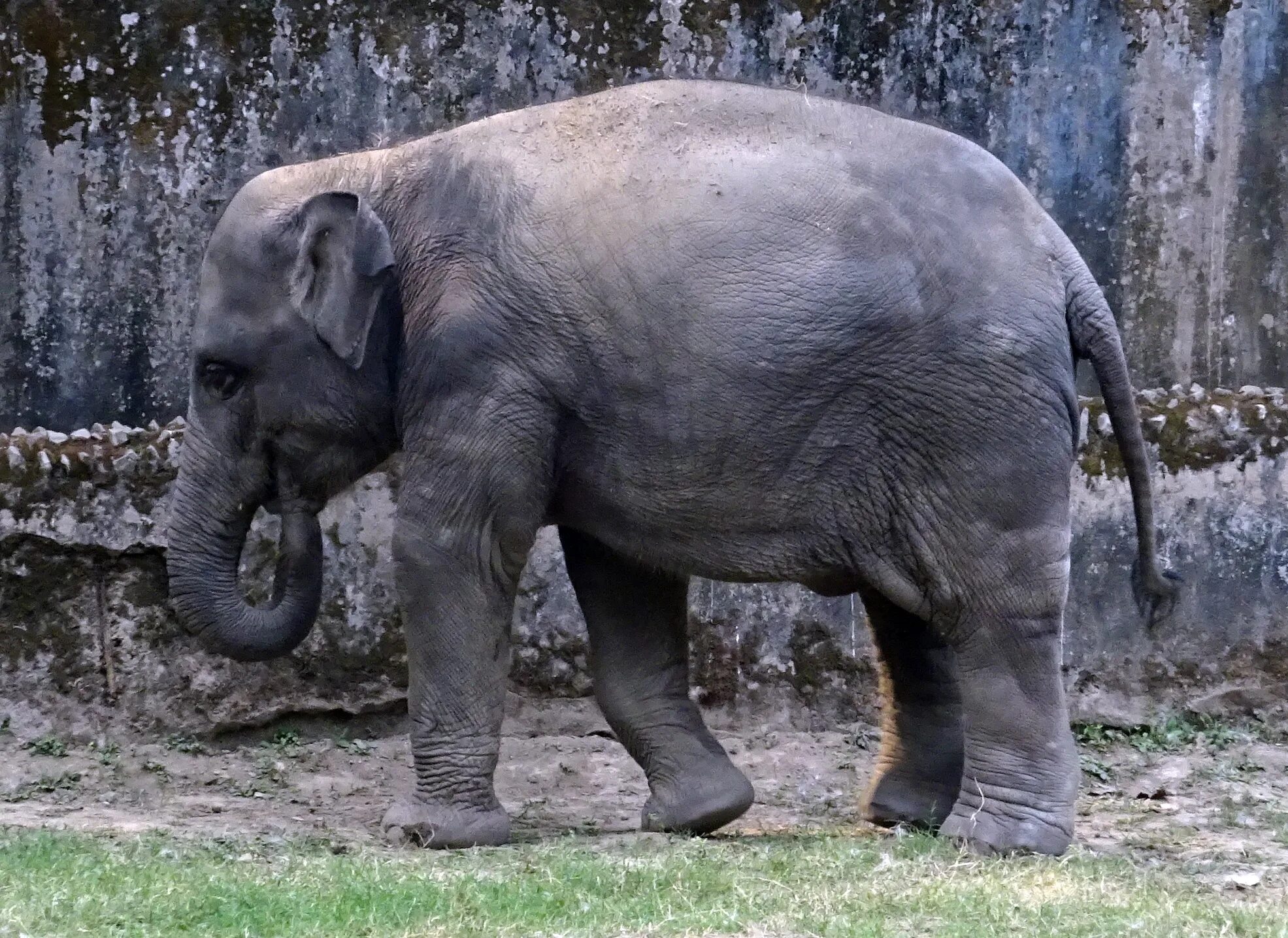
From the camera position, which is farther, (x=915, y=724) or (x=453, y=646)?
(x=915, y=724)

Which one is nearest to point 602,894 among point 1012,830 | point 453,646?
point 453,646

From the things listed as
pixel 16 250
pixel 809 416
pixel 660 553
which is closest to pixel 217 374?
pixel 660 553

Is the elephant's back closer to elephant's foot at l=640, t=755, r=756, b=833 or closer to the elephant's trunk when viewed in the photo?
the elephant's trunk

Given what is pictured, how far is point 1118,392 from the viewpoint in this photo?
5.61 meters

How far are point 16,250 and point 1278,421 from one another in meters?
5.47

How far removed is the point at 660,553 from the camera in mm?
5707

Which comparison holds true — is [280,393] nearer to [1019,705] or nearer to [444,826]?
[444,826]

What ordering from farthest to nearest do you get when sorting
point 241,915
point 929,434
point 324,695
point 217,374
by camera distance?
1. point 324,695
2. point 217,374
3. point 929,434
4. point 241,915

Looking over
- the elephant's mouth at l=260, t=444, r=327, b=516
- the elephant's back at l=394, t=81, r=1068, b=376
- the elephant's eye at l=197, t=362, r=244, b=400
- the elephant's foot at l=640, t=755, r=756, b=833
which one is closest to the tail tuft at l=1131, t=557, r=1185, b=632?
the elephant's back at l=394, t=81, r=1068, b=376

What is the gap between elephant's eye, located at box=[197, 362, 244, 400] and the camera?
595 centimetres

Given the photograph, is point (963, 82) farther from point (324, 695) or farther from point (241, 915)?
point (241, 915)

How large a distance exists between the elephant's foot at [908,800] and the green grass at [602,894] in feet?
2.05

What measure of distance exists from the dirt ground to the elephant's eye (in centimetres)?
132

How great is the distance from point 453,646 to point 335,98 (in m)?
4.01
